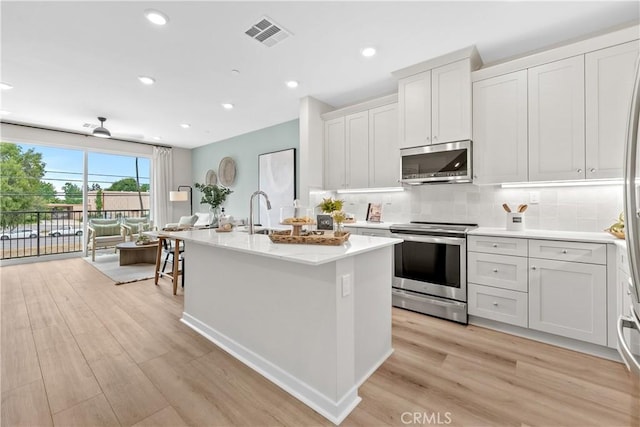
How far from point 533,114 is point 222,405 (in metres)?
3.41

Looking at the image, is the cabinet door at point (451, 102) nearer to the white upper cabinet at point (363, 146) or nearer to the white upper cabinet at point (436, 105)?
the white upper cabinet at point (436, 105)

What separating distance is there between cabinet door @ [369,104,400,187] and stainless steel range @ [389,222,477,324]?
0.76 meters

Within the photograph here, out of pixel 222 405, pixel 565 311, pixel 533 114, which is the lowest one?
pixel 222 405

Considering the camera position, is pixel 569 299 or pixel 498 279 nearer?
pixel 569 299

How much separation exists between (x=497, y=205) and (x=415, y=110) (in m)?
1.38

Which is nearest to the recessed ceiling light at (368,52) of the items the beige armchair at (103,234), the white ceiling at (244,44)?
the white ceiling at (244,44)

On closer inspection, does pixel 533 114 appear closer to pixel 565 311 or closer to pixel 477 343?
pixel 565 311

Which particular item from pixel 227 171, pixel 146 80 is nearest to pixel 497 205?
pixel 146 80

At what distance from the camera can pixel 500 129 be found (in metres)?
2.75

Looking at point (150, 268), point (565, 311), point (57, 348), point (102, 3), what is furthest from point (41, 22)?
point (565, 311)

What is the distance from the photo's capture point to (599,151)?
230cm

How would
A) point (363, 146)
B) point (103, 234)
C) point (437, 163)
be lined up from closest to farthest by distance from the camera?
point (437, 163) → point (363, 146) → point (103, 234)

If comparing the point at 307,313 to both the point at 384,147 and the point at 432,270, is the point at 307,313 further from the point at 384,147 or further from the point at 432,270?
the point at 384,147

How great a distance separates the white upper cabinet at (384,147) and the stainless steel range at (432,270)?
29.9 inches
